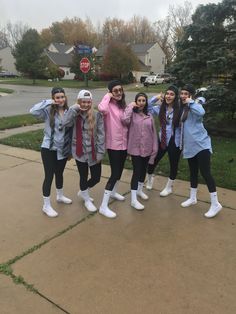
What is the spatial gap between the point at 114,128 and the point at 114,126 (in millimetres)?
25

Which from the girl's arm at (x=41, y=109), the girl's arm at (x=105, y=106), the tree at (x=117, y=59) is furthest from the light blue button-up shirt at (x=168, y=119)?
the tree at (x=117, y=59)

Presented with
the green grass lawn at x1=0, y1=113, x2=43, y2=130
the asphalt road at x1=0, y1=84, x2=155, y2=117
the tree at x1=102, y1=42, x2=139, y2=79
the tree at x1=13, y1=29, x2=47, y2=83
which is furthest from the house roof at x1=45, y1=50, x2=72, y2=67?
the green grass lawn at x1=0, y1=113, x2=43, y2=130

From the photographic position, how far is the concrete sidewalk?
2697 mm

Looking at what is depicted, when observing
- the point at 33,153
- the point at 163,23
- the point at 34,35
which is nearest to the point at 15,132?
the point at 33,153

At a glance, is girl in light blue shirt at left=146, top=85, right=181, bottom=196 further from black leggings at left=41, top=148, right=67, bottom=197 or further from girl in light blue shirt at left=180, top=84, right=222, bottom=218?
black leggings at left=41, top=148, right=67, bottom=197

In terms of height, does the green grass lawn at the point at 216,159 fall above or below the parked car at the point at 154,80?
above

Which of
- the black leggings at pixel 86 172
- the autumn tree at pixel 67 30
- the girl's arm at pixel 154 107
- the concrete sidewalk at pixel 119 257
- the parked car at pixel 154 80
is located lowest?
the parked car at pixel 154 80

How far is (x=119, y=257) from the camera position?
3.33 meters

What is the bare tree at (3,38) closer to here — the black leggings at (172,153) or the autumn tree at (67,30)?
the autumn tree at (67,30)

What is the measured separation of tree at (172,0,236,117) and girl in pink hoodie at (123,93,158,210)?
4039 millimetres

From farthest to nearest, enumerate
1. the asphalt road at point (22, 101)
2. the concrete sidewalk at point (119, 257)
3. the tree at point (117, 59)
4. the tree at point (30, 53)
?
1. the tree at point (117, 59)
2. the tree at point (30, 53)
3. the asphalt road at point (22, 101)
4. the concrete sidewalk at point (119, 257)

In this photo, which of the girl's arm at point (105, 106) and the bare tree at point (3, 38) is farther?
the bare tree at point (3, 38)

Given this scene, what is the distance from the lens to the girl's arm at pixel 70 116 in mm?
4038

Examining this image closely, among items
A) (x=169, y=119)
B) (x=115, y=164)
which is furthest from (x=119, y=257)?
(x=169, y=119)
